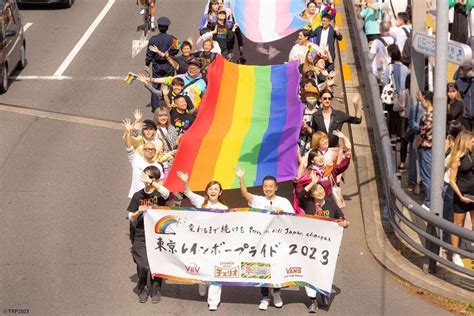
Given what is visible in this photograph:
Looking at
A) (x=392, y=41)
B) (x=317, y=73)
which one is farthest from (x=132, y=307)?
(x=392, y=41)

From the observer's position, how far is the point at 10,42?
25.0m

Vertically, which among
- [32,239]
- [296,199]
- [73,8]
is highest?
[296,199]

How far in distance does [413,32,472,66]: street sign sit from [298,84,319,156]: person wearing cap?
245 cm

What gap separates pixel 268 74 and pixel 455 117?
159 inches

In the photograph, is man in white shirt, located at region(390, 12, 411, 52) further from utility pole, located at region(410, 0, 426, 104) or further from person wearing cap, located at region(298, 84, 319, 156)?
person wearing cap, located at region(298, 84, 319, 156)

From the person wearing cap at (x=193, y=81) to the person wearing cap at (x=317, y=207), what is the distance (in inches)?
190

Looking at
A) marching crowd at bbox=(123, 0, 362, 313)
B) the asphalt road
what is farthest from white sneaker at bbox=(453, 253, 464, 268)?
marching crowd at bbox=(123, 0, 362, 313)

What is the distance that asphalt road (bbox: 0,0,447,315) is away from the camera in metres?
14.4

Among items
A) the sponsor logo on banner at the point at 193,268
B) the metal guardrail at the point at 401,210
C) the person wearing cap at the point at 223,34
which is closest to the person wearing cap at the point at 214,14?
the person wearing cap at the point at 223,34

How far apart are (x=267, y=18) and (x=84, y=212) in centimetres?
809

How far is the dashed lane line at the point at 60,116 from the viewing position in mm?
22125

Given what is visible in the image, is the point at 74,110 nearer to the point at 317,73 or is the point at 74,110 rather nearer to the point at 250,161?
the point at 317,73

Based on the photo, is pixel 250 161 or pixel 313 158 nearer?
pixel 313 158

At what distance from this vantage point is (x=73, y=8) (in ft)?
108
